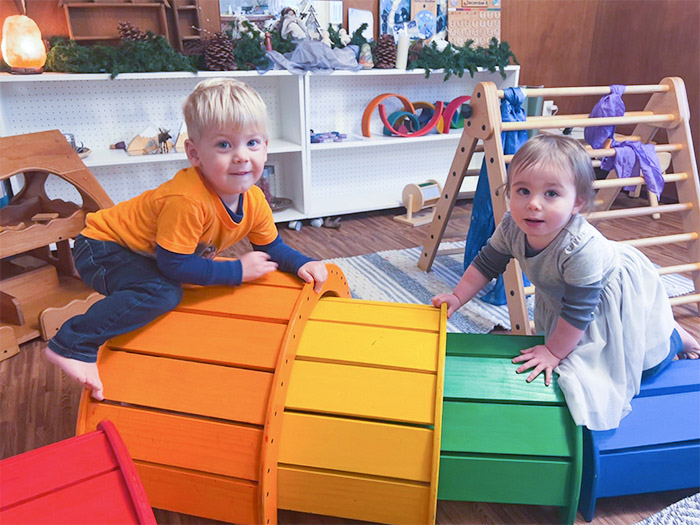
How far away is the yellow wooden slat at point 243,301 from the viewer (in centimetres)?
150

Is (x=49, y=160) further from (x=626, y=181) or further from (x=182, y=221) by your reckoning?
(x=626, y=181)

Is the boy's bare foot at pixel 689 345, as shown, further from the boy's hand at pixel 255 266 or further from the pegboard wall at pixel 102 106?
the pegboard wall at pixel 102 106

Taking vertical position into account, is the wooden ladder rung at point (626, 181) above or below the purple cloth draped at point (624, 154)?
below

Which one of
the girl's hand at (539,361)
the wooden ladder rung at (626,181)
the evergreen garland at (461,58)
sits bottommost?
the girl's hand at (539,361)

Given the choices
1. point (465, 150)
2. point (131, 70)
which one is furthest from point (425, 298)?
point (131, 70)

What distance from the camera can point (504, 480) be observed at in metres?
1.39

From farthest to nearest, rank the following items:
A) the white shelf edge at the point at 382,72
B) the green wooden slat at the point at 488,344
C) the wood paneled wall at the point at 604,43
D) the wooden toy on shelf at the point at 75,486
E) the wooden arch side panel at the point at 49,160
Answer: the wood paneled wall at the point at 604,43, the white shelf edge at the point at 382,72, the wooden arch side panel at the point at 49,160, the green wooden slat at the point at 488,344, the wooden toy on shelf at the point at 75,486

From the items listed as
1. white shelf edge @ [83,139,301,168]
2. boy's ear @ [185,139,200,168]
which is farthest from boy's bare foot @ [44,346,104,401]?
white shelf edge @ [83,139,301,168]

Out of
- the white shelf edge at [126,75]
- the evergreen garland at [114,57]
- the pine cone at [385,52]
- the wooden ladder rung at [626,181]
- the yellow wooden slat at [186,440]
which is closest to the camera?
the yellow wooden slat at [186,440]

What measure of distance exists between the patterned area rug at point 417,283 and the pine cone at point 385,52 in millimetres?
1302

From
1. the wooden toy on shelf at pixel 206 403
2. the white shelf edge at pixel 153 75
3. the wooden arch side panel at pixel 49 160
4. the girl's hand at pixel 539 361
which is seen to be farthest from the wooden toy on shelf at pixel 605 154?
the wooden arch side panel at pixel 49 160

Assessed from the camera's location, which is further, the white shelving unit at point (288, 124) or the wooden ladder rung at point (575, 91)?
the white shelving unit at point (288, 124)

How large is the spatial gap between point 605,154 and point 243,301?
1.70 metres

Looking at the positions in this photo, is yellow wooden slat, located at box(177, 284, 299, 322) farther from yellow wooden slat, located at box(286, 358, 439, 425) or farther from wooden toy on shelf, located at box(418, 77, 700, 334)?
wooden toy on shelf, located at box(418, 77, 700, 334)
